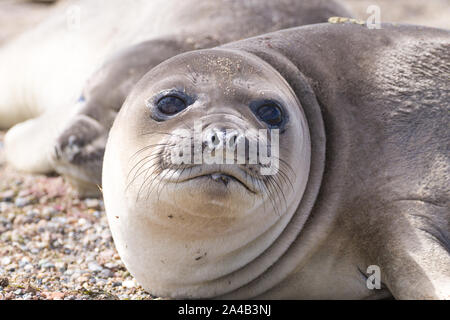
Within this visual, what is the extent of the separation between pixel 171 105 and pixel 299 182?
0.67m

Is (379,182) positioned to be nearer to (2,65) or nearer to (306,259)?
(306,259)

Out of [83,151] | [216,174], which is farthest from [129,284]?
[83,151]

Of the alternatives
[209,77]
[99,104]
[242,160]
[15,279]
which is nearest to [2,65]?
[99,104]

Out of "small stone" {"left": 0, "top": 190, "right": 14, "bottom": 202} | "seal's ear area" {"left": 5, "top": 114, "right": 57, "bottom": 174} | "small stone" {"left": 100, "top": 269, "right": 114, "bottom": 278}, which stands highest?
"seal's ear area" {"left": 5, "top": 114, "right": 57, "bottom": 174}

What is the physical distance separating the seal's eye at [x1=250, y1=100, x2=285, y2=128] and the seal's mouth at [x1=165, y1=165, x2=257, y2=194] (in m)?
0.41

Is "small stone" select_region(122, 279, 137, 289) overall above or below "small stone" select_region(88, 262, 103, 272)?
below

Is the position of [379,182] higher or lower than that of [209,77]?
lower

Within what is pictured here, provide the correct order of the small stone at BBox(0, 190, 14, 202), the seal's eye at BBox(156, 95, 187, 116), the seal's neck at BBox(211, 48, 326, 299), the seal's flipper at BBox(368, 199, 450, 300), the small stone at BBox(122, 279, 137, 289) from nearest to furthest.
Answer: the seal's flipper at BBox(368, 199, 450, 300) → the seal's eye at BBox(156, 95, 187, 116) → the seal's neck at BBox(211, 48, 326, 299) → the small stone at BBox(122, 279, 137, 289) → the small stone at BBox(0, 190, 14, 202)

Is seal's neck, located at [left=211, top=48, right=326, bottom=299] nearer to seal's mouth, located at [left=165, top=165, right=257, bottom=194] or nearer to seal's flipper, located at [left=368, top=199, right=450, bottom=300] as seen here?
seal's flipper, located at [left=368, top=199, right=450, bottom=300]

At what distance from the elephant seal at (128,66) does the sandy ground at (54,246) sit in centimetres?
25

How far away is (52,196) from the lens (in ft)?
17.3

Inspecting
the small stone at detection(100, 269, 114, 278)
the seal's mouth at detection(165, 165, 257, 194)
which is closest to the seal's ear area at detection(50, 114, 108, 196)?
the small stone at detection(100, 269, 114, 278)

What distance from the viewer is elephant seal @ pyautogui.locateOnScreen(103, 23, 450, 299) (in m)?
3.24
